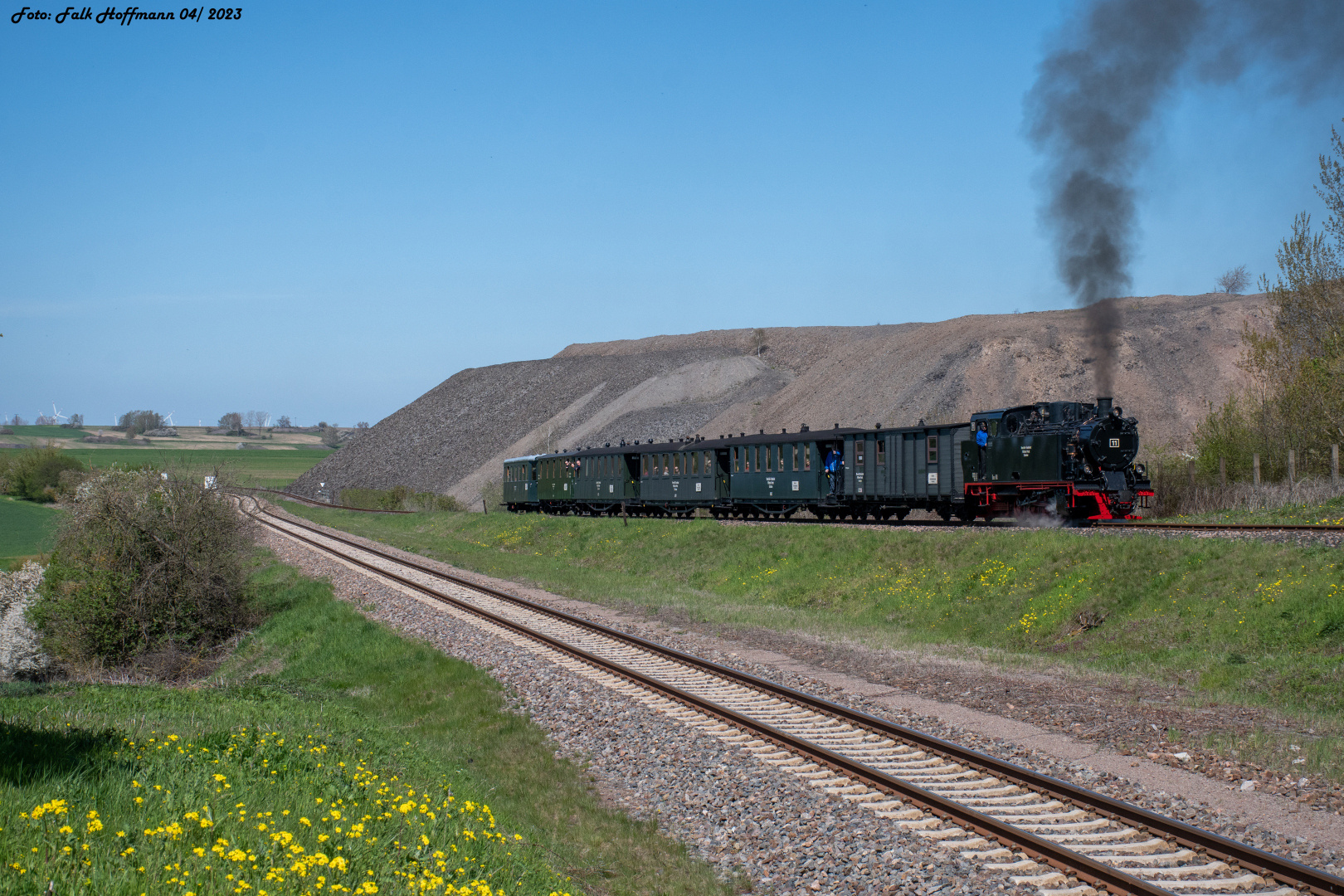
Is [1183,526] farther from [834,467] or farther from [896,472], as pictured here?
[834,467]

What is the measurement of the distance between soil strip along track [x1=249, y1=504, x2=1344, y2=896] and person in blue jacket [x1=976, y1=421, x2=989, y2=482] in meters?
16.0

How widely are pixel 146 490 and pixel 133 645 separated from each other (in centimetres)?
439

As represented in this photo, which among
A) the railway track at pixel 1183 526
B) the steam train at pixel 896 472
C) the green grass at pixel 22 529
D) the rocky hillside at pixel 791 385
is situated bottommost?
the green grass at pixel 22 529

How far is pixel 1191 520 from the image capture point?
89.6ft

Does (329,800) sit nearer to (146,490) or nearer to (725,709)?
(725,709)

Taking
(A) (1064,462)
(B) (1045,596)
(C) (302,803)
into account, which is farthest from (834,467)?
(C) (302,803)

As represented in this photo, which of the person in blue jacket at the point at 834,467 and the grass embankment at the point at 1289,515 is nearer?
the grass embankment at the point at 1289,515

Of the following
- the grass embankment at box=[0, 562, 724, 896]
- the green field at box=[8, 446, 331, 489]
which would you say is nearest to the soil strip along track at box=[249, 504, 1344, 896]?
the grass embankment at box=[0, 562, 724, 896]

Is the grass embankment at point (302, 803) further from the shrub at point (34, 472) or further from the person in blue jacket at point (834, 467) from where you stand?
the shrub at point (34, 472)

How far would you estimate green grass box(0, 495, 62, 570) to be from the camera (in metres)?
49.4

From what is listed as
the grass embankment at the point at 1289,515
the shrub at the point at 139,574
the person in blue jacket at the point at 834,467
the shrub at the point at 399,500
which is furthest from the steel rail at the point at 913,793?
the shrub at the point at 399,500

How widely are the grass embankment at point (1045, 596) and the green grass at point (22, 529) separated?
19.9m

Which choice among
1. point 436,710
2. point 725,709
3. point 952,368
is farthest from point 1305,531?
point 952,368

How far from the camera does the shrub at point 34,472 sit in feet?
303
